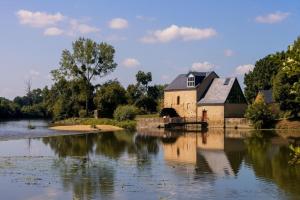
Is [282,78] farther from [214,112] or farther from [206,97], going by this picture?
[206,97]

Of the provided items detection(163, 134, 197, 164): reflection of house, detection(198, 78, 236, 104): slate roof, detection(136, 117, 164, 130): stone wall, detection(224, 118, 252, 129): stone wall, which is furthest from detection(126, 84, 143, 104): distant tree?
detection(163, 134, 197, 164): reflection of house

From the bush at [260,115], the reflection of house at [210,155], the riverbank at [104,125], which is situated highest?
the bush at [260,115]

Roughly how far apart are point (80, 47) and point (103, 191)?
191ft

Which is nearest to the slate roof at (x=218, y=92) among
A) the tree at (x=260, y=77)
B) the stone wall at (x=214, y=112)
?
the stone wall at (x=214, y=112)

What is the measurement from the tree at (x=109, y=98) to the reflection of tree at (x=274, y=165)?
124 feet

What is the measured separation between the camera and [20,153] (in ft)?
99.3

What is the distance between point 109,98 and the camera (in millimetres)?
72875

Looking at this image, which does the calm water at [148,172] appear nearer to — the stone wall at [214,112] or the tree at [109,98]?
the stone wall at [214,112]

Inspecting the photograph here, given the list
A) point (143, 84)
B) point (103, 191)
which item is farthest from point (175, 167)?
point (143, 84)

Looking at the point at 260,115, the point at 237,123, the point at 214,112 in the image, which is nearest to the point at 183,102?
the point at 214,112

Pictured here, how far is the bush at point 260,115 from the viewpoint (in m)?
54.2

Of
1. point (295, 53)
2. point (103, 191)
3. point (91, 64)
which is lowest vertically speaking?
point (103, 191)

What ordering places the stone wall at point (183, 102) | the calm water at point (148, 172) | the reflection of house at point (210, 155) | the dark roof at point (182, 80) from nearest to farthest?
the calm water at point (148, 172) < the reflection of house at point (210, 155) < the stone wall at point (183, 102) < the dark roof at point (182, 80)

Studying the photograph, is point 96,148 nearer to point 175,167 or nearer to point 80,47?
point 175,167
